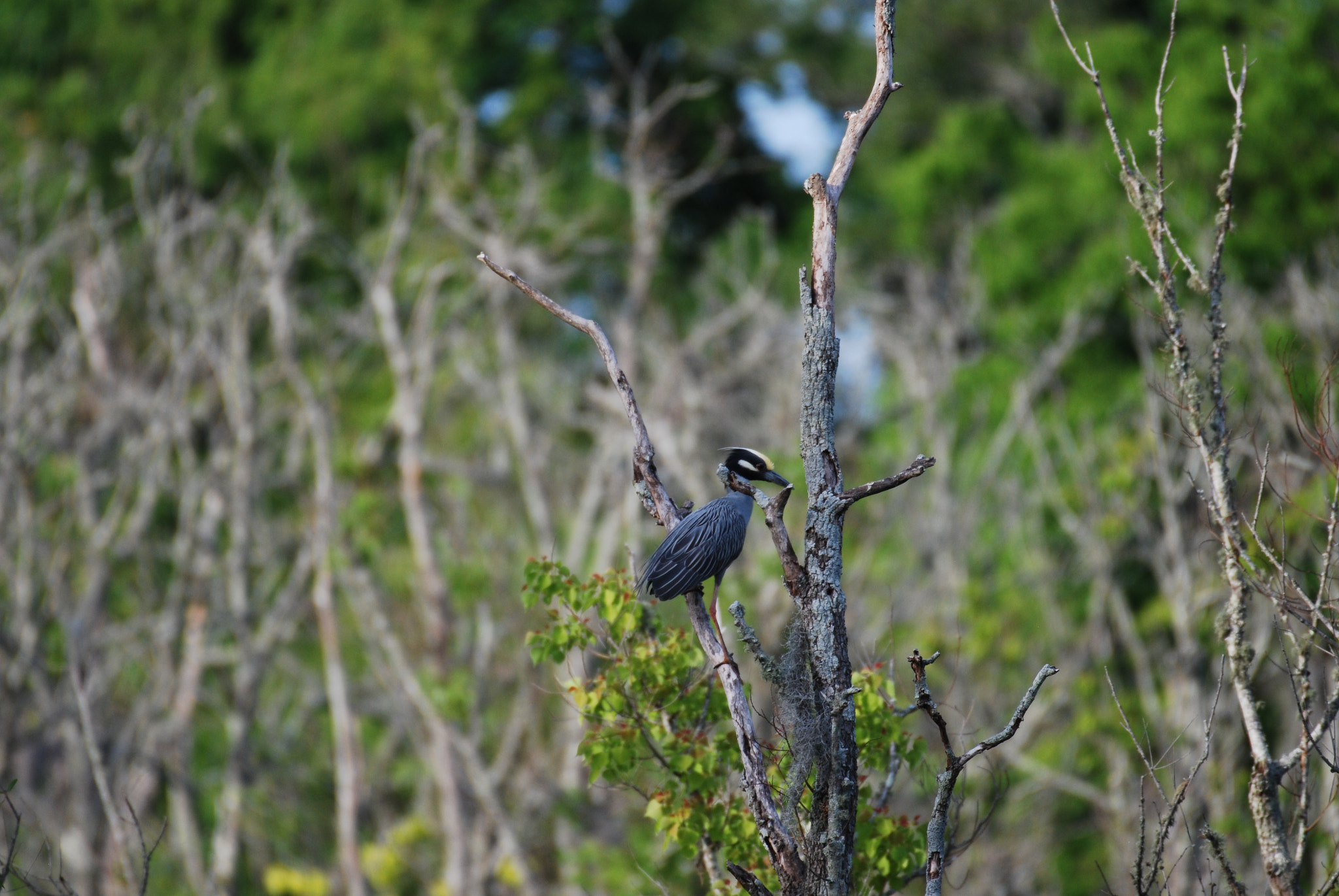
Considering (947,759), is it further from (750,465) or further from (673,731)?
(750,465)

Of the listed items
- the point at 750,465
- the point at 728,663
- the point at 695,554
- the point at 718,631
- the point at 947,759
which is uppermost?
the point at 750,465

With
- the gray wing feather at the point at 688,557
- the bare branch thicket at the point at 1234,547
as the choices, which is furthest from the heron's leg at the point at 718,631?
the bare branch thicket at the point at 1234,547

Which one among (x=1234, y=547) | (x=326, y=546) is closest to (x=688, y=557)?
(x=1234, y=547)

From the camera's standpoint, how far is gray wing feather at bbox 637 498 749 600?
511 centimetres

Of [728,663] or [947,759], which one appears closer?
[947,759]

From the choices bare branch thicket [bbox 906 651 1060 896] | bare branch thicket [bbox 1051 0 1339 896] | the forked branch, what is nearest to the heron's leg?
the forked branch

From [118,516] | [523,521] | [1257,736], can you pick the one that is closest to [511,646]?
[523,521]

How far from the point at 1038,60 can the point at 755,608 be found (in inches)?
421

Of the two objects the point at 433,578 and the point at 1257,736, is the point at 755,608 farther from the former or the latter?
the point at 1257,736

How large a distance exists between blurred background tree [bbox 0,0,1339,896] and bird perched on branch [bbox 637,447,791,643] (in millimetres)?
476

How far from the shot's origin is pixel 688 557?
5.16 metres

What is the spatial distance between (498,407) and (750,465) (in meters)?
7.68

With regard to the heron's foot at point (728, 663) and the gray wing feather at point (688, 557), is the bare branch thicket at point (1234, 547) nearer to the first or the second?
the heron's foot at point (728, 663)

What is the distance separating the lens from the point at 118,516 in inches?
445
